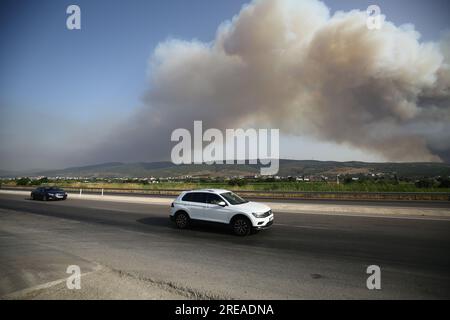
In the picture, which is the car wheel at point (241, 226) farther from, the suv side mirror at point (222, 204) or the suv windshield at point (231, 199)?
the suv windshield at point (231, 199)

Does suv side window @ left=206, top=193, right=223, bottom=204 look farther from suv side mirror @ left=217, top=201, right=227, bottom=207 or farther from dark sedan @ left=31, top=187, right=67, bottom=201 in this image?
dark sedan @ left=31, top=187, right=67, bottom=201

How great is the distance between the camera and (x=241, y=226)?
34.2 feet

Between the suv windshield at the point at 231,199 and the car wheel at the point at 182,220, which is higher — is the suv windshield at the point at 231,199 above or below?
above

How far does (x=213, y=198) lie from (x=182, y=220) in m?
1.84

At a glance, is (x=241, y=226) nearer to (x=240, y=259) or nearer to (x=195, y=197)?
(x=195, y=197)

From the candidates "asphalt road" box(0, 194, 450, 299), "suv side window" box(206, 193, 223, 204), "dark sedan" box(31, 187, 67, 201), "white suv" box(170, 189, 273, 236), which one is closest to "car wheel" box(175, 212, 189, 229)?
"white suv" box(170, 189, 273, 236)

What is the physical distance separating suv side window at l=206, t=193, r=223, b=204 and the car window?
200 millimetres

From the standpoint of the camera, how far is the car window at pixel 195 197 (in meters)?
11.7

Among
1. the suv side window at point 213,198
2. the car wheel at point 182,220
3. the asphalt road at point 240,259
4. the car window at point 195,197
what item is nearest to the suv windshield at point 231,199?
the suv side window at point 213,198

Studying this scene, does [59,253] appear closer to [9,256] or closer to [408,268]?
[9,256]

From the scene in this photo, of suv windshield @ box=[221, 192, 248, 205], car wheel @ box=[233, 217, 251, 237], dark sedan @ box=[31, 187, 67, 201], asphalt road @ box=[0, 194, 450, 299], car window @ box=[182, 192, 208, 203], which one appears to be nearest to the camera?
asphalt road @ box=[0, 194, 450, 299]

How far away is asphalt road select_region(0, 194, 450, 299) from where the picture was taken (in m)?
5.41

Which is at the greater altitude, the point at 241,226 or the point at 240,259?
the point at 241,226

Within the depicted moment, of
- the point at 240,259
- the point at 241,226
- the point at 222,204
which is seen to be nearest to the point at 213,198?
the point at 222,204
